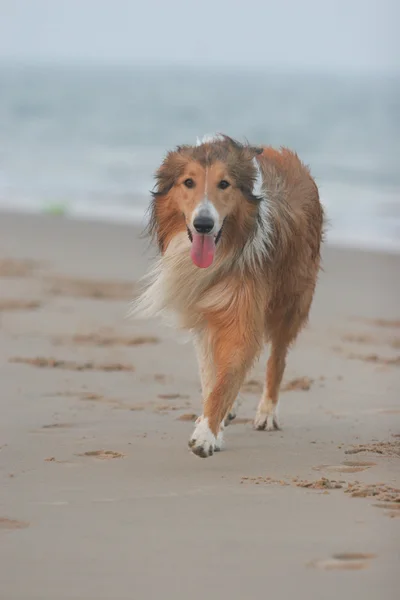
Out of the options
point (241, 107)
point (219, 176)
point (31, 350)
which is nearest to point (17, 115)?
point (241, 107)

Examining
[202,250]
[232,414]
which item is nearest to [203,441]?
[202,250]

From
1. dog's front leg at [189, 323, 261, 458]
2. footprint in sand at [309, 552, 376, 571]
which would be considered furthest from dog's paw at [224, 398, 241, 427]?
footprint in sand at [309, 552, 376, 571]

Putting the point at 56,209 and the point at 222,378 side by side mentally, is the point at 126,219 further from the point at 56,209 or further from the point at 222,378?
the point at 222,378

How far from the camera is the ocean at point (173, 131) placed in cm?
1805

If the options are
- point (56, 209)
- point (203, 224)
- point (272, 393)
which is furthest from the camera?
point (56, 209)

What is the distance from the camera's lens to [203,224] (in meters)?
5.48

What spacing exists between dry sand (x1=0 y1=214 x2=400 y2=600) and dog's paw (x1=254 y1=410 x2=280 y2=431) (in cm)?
9

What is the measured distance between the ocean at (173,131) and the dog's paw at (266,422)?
Answer: 588cm

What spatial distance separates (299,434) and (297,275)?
92cm

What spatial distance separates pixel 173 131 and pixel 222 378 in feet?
86.2

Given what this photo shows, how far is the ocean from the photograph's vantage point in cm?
1805

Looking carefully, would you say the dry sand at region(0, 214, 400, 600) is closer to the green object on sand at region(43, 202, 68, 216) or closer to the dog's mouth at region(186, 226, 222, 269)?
the dog's mouth at region(186, 226, 222, 269)

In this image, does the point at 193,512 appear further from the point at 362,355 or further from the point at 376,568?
the point at 362,355

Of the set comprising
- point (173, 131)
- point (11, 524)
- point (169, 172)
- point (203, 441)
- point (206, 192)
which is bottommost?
point (11, 524)
